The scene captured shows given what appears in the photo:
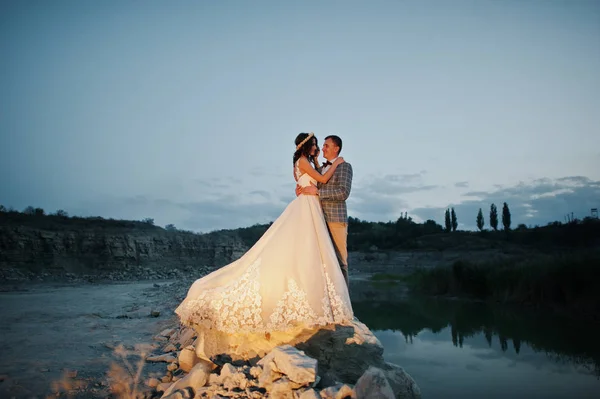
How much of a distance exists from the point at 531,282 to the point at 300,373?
49.6 ft

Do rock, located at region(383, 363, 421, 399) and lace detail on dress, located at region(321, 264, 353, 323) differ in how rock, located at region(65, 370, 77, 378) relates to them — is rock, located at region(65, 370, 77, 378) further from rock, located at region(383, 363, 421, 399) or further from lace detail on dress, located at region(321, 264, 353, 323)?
rock, located at region(383, 363, 421, 399)

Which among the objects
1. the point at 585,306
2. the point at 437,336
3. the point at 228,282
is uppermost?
the point at 228,282

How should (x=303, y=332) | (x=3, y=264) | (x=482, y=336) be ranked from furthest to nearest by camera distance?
(x=3, y=264) → (x=482, y=336) → (x=303, y=332)

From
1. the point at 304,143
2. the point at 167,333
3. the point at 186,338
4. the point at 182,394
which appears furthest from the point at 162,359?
the point at 304,143

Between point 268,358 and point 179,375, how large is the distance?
125cm

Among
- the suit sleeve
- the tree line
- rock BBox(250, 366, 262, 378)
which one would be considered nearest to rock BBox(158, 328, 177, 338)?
rock BBox(250, 366, 262, 378)

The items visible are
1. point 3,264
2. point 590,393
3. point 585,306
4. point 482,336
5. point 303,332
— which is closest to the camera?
point 303,332

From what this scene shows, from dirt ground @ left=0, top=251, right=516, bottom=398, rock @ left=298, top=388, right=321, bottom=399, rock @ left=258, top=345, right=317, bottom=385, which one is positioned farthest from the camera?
dirt ground @ left=0, top=251, right=516, bottom=398

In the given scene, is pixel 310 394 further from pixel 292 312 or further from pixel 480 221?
pixel 480 221

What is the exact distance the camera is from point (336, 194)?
4730 mm

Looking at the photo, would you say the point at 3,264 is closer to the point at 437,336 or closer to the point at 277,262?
the point at 437,336

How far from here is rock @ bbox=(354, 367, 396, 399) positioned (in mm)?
3000

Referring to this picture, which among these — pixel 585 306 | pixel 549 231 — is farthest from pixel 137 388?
pixel 549 231

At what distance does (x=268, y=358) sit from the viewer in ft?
11.1
